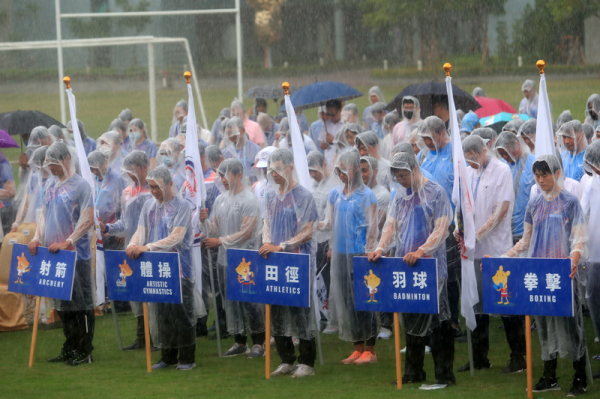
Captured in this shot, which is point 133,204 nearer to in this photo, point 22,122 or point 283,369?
point 283,369

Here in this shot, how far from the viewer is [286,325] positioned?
7238 millimetres

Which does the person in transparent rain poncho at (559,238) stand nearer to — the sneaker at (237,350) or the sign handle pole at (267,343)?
the sign handle pole at (267,343)

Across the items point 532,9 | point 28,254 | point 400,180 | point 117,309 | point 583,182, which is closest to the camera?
point 400,180

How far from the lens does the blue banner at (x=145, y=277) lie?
725cm

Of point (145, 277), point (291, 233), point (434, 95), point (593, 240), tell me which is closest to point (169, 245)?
point (145, 277)

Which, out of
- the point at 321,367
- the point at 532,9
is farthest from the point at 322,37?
the point at 321,367

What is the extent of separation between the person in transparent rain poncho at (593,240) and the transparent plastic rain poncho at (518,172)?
0.98m

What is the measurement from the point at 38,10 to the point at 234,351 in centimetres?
3321

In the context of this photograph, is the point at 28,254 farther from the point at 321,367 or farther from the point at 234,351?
the point at 321,367

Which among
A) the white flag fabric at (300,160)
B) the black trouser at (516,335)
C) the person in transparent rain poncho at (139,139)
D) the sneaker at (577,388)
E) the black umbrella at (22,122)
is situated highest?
the black umbrella at (22,122)

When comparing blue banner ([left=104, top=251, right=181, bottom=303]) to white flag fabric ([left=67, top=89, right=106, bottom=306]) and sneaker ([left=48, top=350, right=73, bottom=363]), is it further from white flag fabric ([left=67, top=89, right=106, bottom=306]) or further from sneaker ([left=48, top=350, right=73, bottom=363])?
sneaker ([left=48, top=350, right=73, bottom=363])

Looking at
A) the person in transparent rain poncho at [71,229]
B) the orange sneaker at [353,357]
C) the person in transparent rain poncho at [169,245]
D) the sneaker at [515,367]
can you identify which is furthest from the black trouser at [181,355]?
the sneaker at [515,367]

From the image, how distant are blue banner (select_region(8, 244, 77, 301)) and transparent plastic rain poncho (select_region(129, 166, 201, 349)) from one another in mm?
681

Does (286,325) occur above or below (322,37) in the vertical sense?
below
